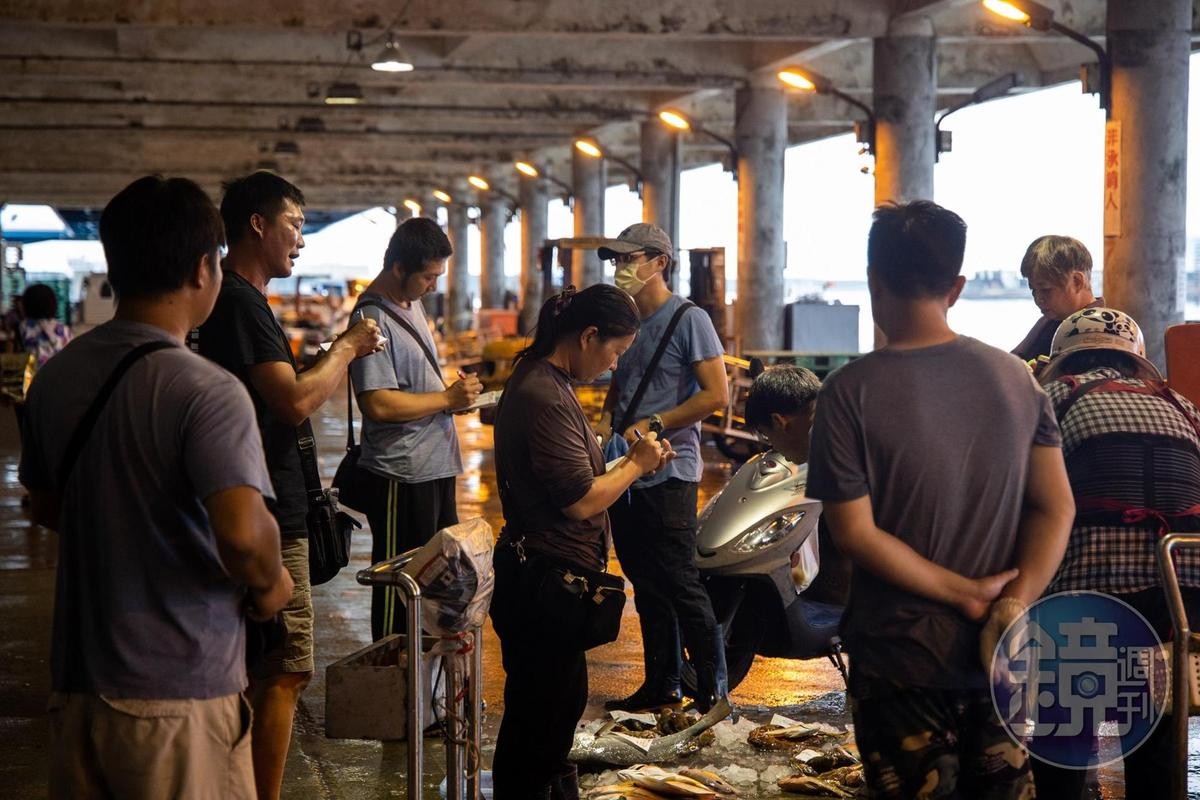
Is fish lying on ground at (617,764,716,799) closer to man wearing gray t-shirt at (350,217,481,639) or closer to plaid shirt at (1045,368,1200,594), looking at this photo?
man wearing gray t-shirt at (350,217,481,639)

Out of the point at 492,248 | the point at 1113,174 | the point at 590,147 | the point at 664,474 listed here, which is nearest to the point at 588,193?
the point at 590,147

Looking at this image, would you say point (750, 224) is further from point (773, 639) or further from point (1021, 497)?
point (1021, 497)

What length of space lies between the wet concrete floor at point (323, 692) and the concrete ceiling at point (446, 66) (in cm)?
709

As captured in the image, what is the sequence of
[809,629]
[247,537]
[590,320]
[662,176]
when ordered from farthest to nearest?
[662,176]
[809,629]
[590,320]
[247,537]

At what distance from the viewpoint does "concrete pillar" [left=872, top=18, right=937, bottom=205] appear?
16109mm

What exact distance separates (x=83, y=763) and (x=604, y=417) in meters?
3.83

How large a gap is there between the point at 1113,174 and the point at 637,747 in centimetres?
769

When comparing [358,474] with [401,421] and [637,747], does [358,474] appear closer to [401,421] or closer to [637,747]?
[401,421]

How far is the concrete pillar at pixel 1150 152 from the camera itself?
1154cm

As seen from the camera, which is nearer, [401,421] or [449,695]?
[449,695]

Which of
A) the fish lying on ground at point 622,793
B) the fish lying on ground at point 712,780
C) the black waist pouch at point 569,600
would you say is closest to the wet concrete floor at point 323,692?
the fish lying on ground at point 712,780

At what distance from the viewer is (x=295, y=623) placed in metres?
4.38

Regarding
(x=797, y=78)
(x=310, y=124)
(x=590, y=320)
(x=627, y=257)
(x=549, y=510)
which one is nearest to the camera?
(x=549, y=510)

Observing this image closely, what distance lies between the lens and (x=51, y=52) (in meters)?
18.6
